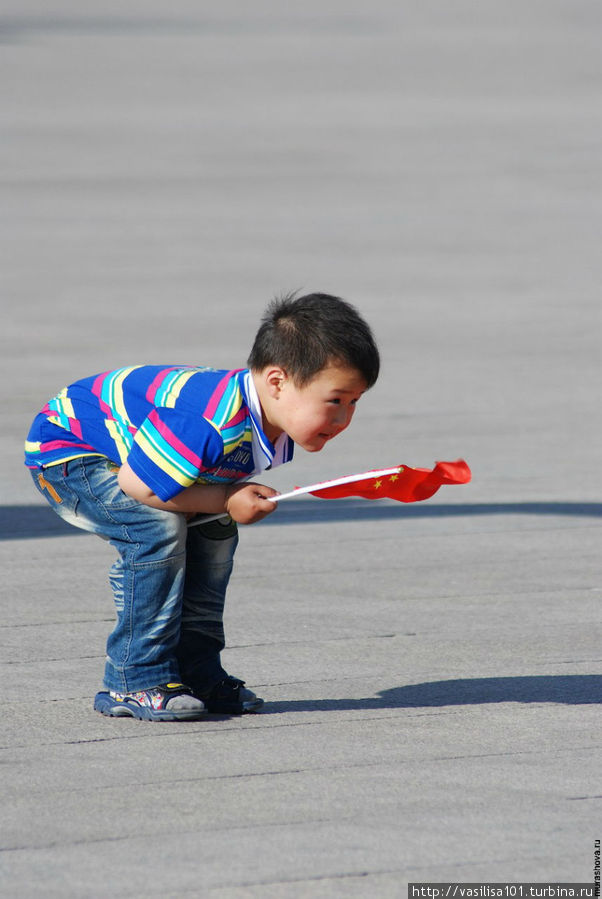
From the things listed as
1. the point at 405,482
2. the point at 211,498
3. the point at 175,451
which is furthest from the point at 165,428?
the point at 405,482

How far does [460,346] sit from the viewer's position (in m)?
12.2

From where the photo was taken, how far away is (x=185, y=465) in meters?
3.84

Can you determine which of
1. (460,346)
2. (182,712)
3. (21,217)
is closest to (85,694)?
(182,712)

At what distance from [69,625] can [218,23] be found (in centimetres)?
3003

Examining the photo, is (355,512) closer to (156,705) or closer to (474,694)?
(474,694)

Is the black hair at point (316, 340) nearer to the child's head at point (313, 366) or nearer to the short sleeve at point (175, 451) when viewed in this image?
the child's head at point (313, 366)

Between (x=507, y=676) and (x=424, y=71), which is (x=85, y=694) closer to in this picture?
(x=507, y=676)

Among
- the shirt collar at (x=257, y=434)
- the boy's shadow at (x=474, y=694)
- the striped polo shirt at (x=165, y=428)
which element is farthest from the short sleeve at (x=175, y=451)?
the boy's shadow at (x=474, y=694)

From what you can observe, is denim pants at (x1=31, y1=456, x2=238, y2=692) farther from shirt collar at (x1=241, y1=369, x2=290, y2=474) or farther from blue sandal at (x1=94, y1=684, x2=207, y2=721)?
shirt collar at (x1=241, y1=369, x2=290, y2=474)

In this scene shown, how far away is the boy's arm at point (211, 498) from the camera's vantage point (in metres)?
3.89

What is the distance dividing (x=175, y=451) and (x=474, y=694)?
3.62 ft

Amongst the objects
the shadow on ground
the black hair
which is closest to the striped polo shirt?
the black hair

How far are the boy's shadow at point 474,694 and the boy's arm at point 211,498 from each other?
1.90 ft

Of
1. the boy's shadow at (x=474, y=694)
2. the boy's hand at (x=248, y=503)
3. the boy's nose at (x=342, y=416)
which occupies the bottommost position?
the boy's shadow at (x=474, y=694)
